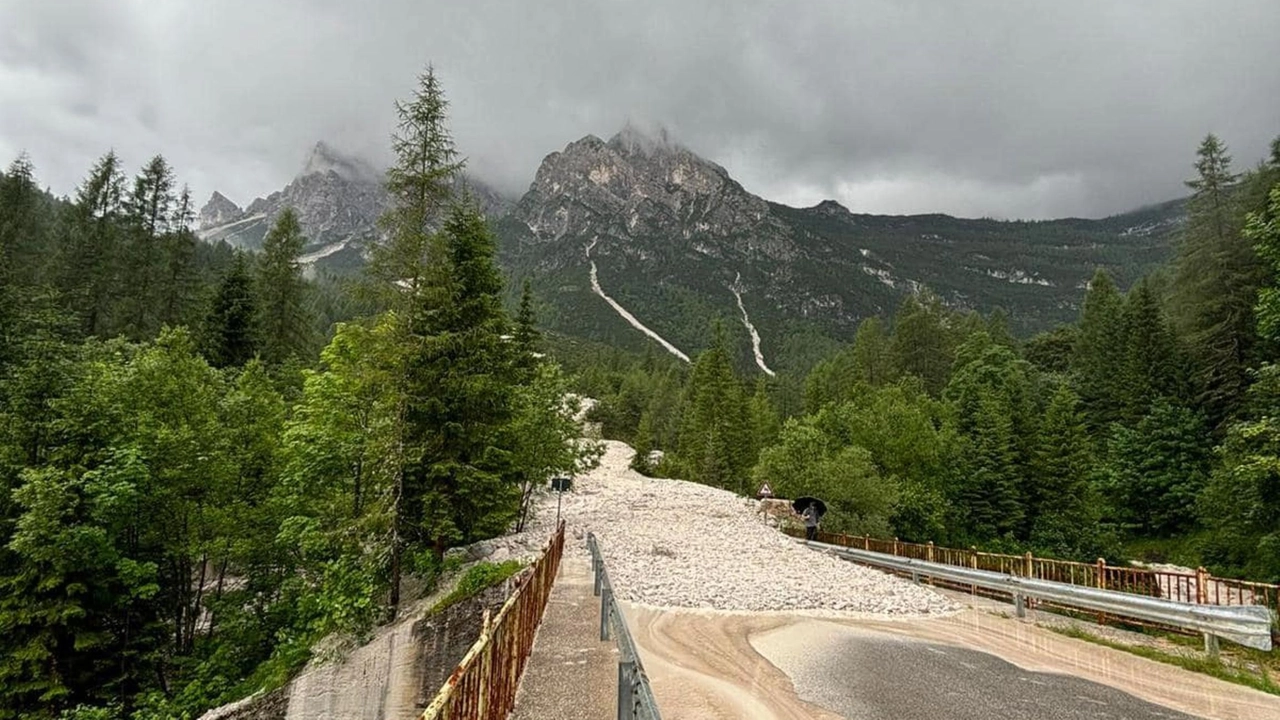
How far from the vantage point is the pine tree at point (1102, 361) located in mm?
48219

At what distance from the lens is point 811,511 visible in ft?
88.5

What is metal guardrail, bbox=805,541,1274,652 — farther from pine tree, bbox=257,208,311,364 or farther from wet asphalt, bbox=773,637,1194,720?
pine tree, bbox=257,208,311,364

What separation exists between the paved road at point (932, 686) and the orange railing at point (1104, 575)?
14.5 feet

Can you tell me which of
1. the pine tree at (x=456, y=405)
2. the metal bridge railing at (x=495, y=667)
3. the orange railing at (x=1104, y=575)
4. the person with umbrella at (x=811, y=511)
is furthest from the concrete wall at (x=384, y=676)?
the person with umbrella at (x=811, y=511)

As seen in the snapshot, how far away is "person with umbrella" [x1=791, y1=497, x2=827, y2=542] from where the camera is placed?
26.5 m

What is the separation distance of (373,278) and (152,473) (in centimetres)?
954

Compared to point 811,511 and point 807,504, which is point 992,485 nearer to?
point 807,504

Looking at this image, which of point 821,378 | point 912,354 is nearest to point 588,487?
point 821,378

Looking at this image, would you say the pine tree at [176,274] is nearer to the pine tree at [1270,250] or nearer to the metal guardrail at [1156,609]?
the metal guardrail at [1156,609]

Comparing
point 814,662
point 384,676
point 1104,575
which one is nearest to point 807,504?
point 1104,575

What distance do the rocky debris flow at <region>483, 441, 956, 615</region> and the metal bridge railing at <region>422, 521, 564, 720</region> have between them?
5.12 m

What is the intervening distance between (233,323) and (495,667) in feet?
134

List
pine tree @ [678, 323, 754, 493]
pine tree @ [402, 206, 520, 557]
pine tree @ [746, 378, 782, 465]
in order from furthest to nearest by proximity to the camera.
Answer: pine tree @ [746, 378, 782, 465]
pine tree @ [678, 323, 754, 493]
pine tree @ [402, 206, 520, 557]

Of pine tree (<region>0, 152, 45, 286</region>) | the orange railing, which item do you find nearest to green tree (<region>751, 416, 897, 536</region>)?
the orange railing
